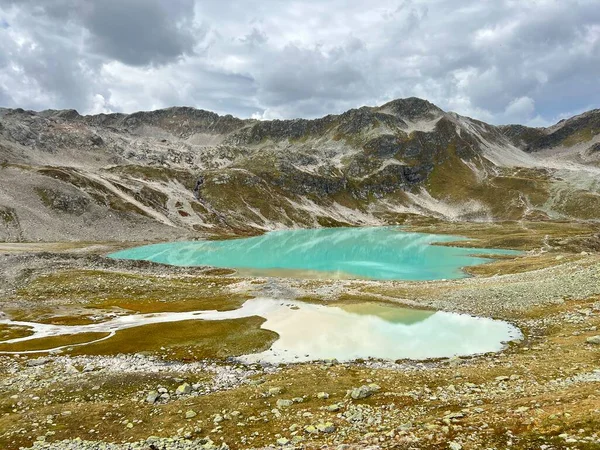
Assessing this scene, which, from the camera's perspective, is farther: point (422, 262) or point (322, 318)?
point (422, 262)

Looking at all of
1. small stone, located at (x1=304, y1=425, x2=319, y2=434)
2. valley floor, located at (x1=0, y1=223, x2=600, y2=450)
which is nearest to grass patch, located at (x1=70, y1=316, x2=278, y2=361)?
valley floor, located at (x1=0, y1=223, x2=600, y2=450)

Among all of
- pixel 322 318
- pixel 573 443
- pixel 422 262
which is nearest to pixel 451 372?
pixel 573 443

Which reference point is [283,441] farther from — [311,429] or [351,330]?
[351,330]

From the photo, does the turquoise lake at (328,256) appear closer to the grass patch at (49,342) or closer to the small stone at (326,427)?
the grass patch at (49,342)

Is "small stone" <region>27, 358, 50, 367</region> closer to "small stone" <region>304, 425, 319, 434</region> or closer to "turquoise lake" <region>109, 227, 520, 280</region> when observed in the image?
"small stone" <region>304, 425, 319, 434</region>

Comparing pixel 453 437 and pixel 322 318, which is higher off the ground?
pixel 453 437

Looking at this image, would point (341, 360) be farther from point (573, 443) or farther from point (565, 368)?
point (573, 443)
